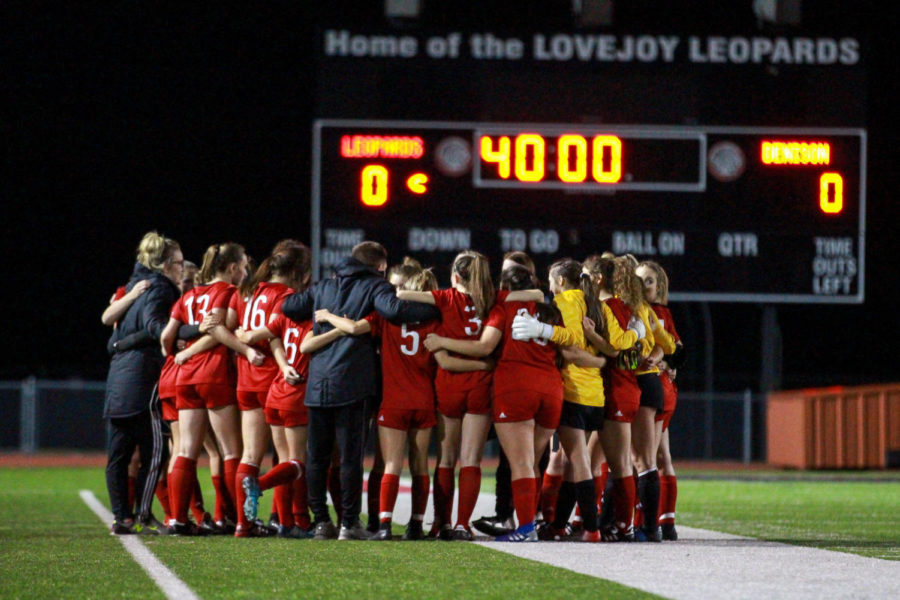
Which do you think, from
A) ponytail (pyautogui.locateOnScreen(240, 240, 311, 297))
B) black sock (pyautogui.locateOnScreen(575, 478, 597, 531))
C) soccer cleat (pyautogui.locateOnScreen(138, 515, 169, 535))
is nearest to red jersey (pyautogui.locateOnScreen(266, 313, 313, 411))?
ponytail (pyautogui.locateOnScreen(240, 240, 311, 297))

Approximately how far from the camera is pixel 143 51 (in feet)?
124

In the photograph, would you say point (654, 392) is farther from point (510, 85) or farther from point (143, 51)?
point (143, 51)

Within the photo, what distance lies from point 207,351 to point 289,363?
487 millimetres

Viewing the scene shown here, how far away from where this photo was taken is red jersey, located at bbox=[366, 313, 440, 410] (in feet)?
26.8

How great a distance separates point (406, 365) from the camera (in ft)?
26.9

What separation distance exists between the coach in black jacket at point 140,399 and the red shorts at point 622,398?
2.56 m

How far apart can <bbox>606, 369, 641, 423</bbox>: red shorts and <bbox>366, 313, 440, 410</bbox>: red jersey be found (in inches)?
39.3

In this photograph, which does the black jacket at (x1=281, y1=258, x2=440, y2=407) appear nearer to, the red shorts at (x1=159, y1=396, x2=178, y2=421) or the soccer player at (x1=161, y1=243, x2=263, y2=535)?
the soccer player at (x1=161, y1=243, x2=263, y2=535)

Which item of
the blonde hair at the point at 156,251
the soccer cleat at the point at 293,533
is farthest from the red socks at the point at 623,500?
the blonde hair at the point at 156,251

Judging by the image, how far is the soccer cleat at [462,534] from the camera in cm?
815

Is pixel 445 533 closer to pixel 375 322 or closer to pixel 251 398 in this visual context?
pixel 375 322

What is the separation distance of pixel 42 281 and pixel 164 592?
31895 mm

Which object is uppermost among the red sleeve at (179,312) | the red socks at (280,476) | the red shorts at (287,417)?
the red sleeve at (179,312)

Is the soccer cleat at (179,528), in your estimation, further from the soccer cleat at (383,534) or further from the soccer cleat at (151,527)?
the soccer cleat at (383,534)
